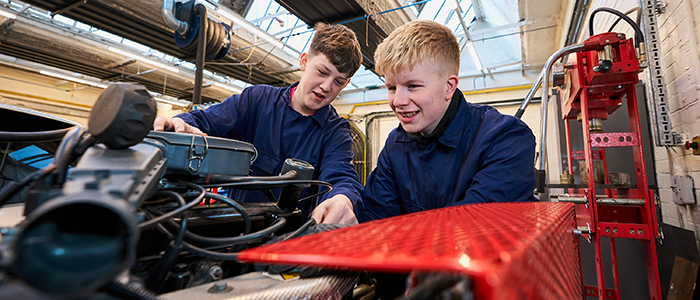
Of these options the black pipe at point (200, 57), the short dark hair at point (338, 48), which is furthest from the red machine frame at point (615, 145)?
the black pipe at point (200, 57)

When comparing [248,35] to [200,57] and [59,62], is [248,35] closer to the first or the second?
[59,62]

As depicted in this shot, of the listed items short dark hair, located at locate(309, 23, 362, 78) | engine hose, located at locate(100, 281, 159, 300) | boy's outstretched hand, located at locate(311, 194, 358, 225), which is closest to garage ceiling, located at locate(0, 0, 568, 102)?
short dark hair, located at locate(309, 23, 362, 78)

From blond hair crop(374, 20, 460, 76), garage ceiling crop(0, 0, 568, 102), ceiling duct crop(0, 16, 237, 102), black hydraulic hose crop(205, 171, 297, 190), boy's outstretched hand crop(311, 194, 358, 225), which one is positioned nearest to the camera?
black hydraulic hose crop(205, 171, 297, 190)

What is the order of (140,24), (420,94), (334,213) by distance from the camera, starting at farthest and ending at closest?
(140,24), (420,94), (334,213)

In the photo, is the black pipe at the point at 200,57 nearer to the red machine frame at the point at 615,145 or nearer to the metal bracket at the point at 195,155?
the metal bracket at the point at 195,155

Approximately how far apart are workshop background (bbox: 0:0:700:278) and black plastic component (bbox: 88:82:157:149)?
3.70ft

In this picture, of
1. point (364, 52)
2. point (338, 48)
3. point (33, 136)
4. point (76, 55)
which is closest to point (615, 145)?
point (338, 48)

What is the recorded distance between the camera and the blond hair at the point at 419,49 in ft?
3.29

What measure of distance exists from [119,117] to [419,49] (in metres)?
0.89

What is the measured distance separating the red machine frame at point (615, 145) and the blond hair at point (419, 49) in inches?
31.6

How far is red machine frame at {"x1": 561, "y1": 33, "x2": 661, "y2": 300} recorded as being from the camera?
1349 millimetres

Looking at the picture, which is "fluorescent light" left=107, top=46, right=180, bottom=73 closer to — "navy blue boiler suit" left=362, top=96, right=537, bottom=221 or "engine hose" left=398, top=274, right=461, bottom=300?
"navy blue boiler suit" left=362, top=96, right=537, bottom=221

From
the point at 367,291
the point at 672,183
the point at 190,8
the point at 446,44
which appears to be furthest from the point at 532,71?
the point at 367,291

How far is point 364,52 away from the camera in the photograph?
12.4 feet
